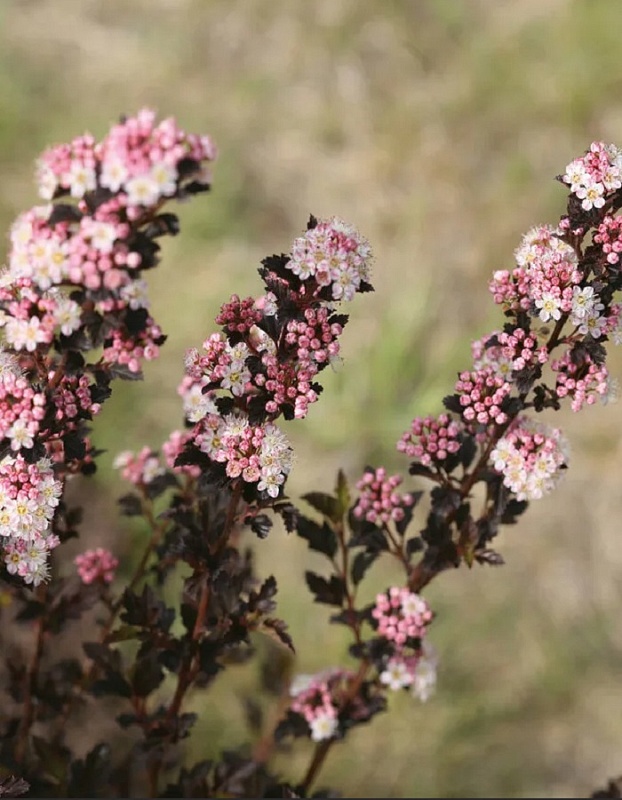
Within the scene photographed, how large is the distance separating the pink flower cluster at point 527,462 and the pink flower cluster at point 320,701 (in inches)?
25.5

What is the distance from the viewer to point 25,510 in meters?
1.44

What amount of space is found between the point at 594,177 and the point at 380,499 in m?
0.72

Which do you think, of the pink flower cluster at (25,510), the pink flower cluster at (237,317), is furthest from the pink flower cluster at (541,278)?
the pink flower cluster at (25,510)

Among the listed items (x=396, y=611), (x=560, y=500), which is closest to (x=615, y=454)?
(x=560, y=500)

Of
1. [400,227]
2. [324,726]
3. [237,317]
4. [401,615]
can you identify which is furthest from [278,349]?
[400,227]

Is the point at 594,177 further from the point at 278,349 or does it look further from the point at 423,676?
the point at 423,676

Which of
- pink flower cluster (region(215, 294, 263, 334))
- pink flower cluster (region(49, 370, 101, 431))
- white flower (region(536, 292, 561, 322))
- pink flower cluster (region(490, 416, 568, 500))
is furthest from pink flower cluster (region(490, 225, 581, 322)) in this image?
pink flower cluster (region(49, 370, 101, 431))

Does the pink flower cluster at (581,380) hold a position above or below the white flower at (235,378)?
above

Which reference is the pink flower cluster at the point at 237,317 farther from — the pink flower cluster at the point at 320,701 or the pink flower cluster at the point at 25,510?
the pink flower cluster at the point at 320,701

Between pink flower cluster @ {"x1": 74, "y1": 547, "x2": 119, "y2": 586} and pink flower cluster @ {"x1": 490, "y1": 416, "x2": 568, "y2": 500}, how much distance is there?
0.87 meters

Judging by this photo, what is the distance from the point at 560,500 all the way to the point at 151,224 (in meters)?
2.60

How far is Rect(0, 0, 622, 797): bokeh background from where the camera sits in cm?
311

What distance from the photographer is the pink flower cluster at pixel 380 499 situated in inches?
74.2

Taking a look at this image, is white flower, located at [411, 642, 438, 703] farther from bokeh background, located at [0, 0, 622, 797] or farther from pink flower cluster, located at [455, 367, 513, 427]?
bokeh background, located at [0, 0, 622, 797]
